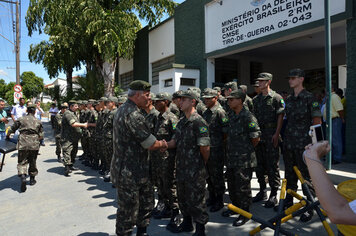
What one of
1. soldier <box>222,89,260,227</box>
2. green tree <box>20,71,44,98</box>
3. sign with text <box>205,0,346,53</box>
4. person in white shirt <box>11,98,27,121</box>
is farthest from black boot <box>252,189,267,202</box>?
green tree <box>20,71,44,98</box>

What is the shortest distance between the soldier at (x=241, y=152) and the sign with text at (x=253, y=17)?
178 inches

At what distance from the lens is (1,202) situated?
185 inches

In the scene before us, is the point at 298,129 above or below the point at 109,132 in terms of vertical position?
above

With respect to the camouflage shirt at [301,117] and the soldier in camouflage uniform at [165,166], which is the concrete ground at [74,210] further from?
the camouflage shirt at [301,117]

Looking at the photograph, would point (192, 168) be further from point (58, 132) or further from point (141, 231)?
point (58, 132)

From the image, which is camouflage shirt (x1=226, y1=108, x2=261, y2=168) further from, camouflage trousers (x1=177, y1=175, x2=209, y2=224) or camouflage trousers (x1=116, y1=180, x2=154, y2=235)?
camouflage trousers (x1=116, y1=180, x2=154, y2=235)

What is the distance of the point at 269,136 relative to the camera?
416 cm

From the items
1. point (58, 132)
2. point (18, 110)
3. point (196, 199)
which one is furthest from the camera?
point (18, 110)

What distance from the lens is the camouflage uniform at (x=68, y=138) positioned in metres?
6.58

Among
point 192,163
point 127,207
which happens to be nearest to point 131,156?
point 127,207

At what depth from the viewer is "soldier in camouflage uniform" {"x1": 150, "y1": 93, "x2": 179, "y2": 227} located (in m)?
3.71

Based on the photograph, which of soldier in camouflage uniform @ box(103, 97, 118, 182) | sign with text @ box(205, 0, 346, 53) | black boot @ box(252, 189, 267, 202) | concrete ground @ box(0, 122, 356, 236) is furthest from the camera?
sign with text @ box(205, 0, 346, 53)

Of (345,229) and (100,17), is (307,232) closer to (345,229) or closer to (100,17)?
(345,229)

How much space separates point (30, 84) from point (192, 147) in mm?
65792
